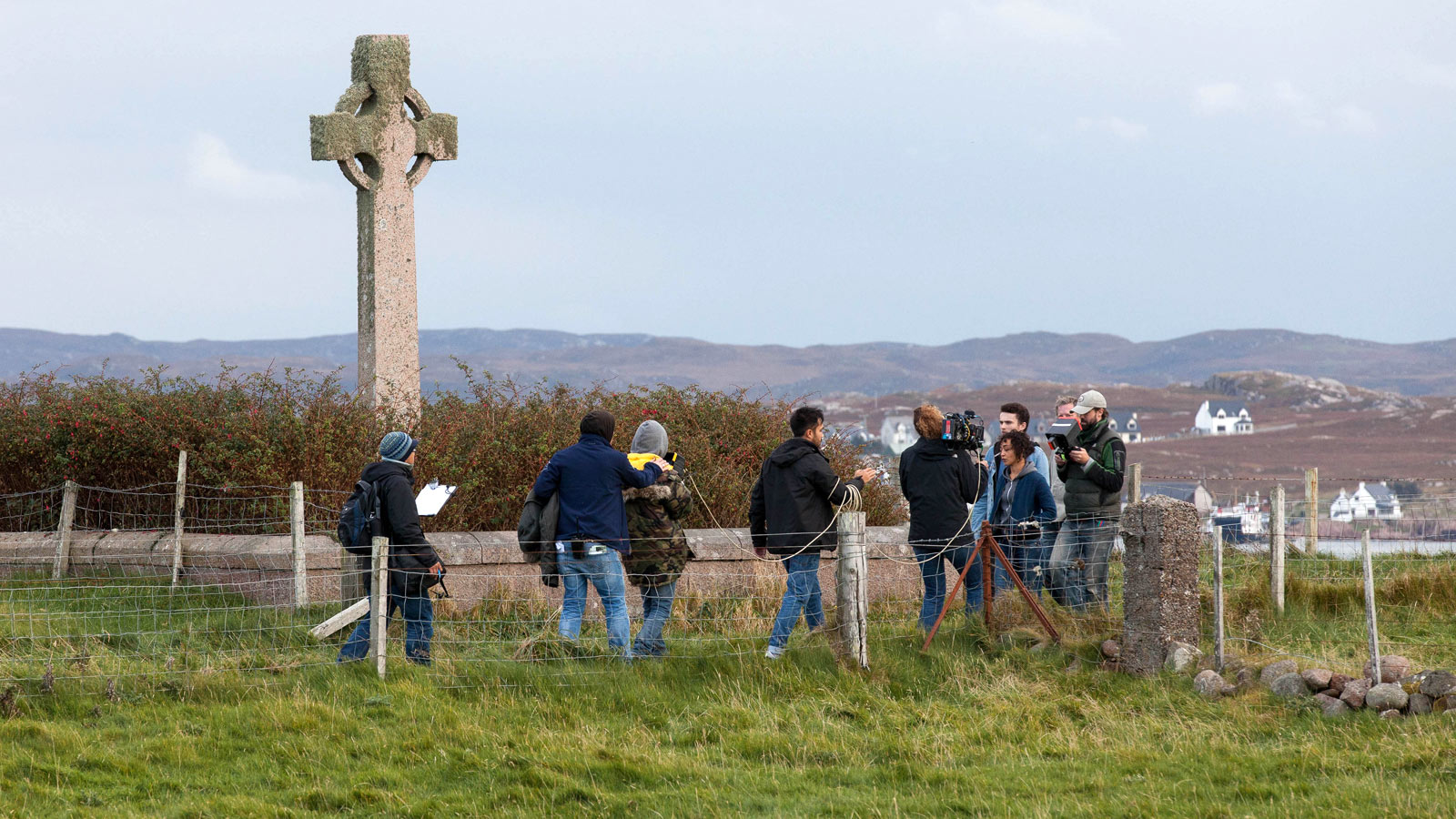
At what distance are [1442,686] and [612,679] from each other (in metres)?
4.25

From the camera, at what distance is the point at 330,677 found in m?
7.38

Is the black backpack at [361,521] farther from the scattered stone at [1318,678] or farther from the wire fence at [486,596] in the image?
the scattered stone at [1318,678]

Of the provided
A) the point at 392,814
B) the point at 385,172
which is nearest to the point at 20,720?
the point at 392,814

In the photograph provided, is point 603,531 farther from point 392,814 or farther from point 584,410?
point 584,410

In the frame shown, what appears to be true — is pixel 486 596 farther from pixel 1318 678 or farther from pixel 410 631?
pixel 1318 678

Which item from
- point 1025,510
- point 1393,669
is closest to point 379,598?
point 1025,510

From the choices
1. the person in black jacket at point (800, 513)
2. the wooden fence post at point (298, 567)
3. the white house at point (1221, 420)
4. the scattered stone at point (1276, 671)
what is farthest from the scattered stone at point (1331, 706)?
the white house at point (1221, 420)

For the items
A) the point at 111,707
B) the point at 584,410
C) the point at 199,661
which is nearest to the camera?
the point at 111,707

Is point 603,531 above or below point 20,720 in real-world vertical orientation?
above

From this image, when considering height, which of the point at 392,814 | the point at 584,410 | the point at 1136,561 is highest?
the point at 584,410

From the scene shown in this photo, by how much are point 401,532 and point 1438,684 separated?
5526 mm

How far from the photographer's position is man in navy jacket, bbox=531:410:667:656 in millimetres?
7773

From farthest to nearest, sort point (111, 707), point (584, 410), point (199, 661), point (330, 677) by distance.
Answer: point (584, 410) → point (199, 661) → point (330, 677) → point (111, 707)

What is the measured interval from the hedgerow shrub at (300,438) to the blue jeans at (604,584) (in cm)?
277
